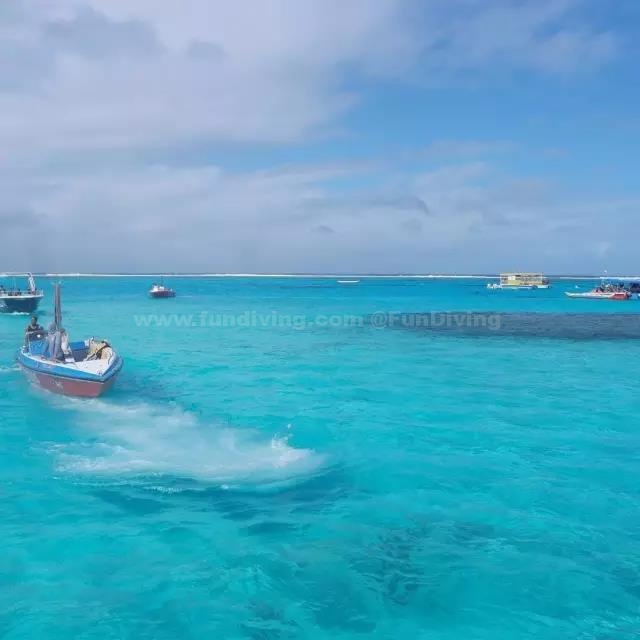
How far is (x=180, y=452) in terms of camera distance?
1588cm

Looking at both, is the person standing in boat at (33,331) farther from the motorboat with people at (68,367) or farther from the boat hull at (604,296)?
the boat hull at (604,296)

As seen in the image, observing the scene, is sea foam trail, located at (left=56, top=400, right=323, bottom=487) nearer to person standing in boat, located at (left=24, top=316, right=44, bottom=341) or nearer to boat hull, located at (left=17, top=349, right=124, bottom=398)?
boat hull, located at (left=17, top=349, right=124, bottom=398)

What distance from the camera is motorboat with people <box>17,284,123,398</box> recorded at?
21156 millimetres

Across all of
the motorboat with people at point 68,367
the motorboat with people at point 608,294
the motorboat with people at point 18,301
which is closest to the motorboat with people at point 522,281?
the motorboat with people at point 608,294

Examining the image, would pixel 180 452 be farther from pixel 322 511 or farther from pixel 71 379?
pixel 71 379

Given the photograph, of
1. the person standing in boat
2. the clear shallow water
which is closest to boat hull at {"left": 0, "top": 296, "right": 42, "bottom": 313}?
the person standing in boat

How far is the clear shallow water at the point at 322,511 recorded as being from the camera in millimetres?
9094

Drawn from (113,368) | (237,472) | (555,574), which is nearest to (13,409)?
(113,368)

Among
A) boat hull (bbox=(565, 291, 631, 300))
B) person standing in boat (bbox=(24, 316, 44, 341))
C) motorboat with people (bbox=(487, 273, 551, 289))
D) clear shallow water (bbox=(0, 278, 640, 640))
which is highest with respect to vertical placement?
motorboat with people (bbox=(487, 273, 551, 289))

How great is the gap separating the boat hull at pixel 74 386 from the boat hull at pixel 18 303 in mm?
42153

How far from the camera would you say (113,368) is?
2200 centimetres

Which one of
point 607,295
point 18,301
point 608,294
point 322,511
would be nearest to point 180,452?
point 322,511

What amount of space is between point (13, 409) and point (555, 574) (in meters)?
18.5

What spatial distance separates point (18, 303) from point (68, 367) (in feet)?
147
